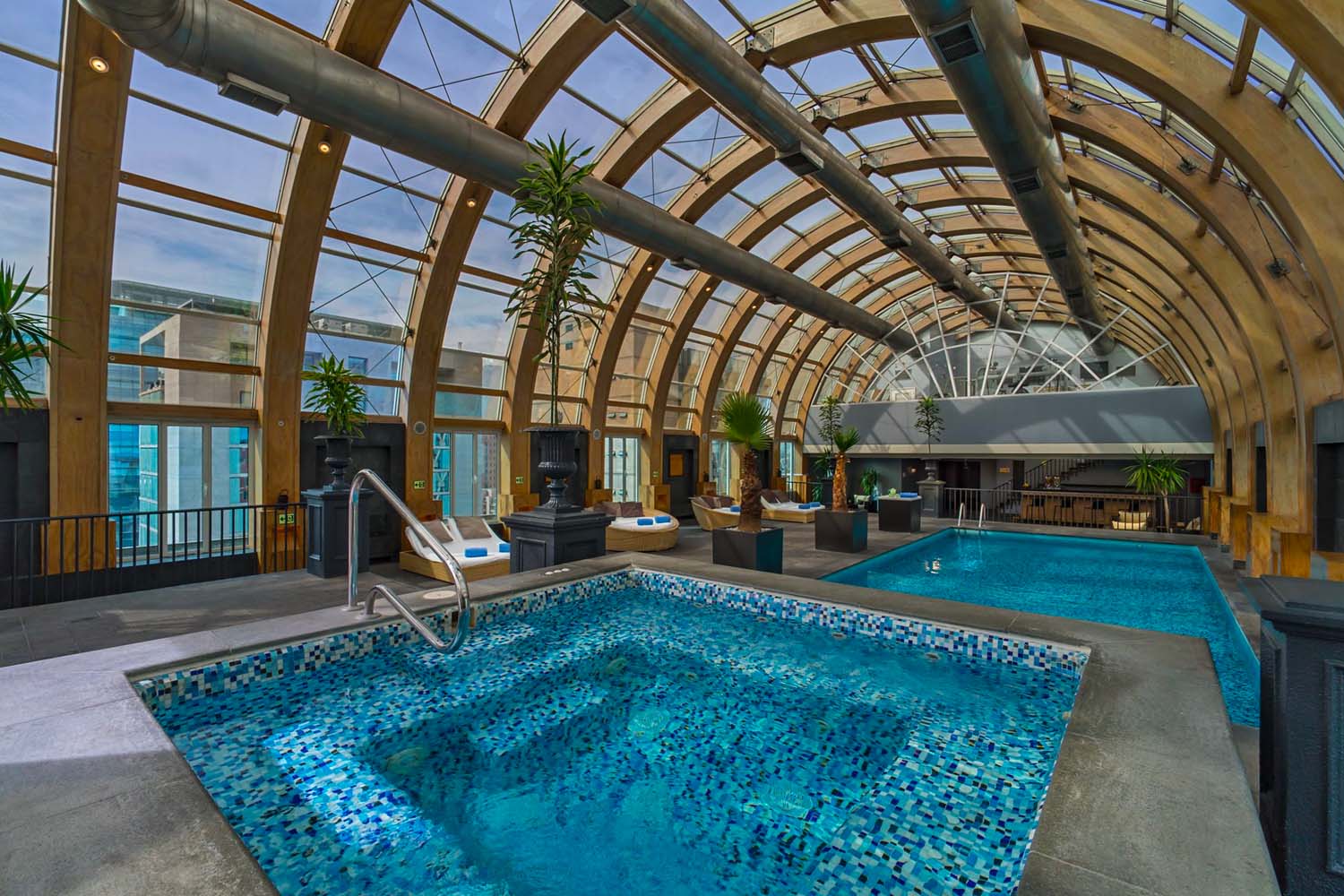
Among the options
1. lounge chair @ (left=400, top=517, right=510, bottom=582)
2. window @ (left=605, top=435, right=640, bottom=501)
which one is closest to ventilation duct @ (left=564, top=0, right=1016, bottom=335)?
lounge chair @ (left=400, top=517, right=510, bottom=582)

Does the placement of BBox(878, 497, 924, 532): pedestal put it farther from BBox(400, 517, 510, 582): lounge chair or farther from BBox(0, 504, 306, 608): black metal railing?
BBox(0, 504, 306, 608): black metal railing

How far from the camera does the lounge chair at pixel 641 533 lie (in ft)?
37.2

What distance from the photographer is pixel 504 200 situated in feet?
35.1

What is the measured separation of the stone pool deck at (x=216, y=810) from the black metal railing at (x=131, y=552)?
17.1 ft

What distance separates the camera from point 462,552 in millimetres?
8750

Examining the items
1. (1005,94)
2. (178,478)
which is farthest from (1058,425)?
(178,478)

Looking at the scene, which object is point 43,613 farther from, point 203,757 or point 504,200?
point 504,200

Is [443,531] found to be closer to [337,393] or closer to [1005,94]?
[337,393]

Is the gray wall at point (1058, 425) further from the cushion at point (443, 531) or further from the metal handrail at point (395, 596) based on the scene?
the metal handrail at point (395, 596)

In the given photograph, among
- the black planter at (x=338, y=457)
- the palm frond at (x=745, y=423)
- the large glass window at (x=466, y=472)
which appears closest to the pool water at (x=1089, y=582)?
the palm frond at (x=745, y=423)

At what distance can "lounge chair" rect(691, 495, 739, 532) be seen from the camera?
14.2m

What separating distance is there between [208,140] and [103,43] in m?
1.41

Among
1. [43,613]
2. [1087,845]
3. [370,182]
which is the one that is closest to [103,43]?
[370,182]

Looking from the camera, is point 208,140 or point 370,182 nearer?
point 208,140
